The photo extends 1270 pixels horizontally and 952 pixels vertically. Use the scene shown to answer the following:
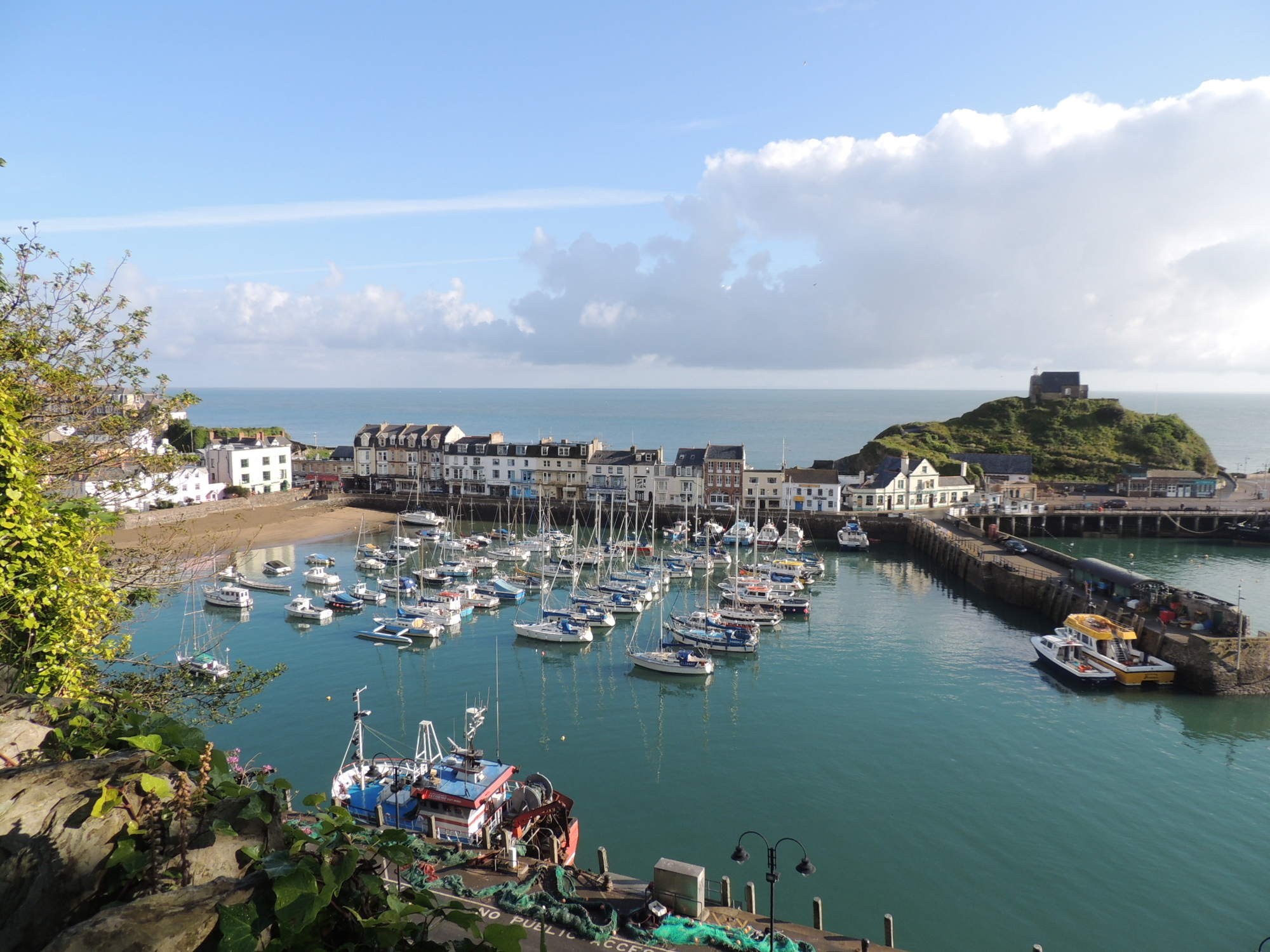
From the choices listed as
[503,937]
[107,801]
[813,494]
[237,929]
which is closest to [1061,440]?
[813,494]

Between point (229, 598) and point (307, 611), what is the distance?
22.6 feet

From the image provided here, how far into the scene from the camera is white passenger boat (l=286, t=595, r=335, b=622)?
165 ft

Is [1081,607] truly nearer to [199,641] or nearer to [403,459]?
[199,641]

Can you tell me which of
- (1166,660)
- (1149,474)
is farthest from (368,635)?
(1149,474)

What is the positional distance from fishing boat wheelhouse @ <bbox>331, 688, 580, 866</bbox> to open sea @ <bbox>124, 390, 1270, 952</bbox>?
7.48ft

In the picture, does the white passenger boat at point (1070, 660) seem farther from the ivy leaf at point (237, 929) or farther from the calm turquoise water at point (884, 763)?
the ivy leaf at point (237, 929)

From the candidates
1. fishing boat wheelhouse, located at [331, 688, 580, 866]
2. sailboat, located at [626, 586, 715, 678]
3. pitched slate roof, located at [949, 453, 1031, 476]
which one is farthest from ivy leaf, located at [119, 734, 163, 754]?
pitched slate roof, located at [949, 453, 1031, 476]

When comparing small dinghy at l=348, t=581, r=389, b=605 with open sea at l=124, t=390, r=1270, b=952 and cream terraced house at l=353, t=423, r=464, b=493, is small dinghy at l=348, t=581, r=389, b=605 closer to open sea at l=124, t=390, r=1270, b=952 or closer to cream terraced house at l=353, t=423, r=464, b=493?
open sea at l=124, t=390, r=1270, b=952

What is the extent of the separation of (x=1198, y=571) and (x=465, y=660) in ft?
202

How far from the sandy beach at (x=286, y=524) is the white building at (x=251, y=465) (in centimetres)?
832

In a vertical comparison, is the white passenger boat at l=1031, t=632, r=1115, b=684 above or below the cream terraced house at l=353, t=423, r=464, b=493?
below

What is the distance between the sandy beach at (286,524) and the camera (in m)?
72.4

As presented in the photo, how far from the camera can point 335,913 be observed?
6.05 metres

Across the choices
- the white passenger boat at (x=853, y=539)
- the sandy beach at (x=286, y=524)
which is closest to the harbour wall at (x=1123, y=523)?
the white passenger boat at (x=853, y=539)
